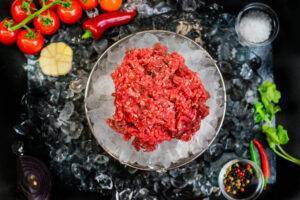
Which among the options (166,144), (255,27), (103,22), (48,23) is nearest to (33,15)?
(48,23)

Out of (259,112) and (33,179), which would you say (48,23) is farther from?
(259,112)

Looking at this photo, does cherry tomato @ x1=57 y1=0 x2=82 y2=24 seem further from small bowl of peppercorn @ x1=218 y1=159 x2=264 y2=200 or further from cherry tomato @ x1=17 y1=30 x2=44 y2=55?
small bowl of peppercorn @ x1=218 y1=159 x2=264 y2=200

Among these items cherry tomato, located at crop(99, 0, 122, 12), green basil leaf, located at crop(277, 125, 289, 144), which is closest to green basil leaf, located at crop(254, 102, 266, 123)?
Result: green basil leaf, located at crop(277, 125, 289, 144)

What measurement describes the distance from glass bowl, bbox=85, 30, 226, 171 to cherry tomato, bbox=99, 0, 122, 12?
0.41 metres

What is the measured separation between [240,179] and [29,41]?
6.56 ft

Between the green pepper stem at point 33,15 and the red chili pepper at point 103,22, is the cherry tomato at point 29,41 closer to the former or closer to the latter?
the green pepper stem at point 33,15

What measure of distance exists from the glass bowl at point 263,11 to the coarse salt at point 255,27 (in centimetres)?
2

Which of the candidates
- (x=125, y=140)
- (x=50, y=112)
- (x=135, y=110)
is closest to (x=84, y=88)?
(x=50, y=112)

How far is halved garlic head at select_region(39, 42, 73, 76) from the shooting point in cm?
405

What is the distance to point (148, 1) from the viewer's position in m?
4.15

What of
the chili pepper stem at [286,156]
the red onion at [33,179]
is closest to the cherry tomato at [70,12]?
the red onion at [33,179]

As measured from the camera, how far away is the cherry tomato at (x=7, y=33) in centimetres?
391

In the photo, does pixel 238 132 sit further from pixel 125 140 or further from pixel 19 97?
pixel 19 97

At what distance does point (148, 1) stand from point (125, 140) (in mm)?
1212
